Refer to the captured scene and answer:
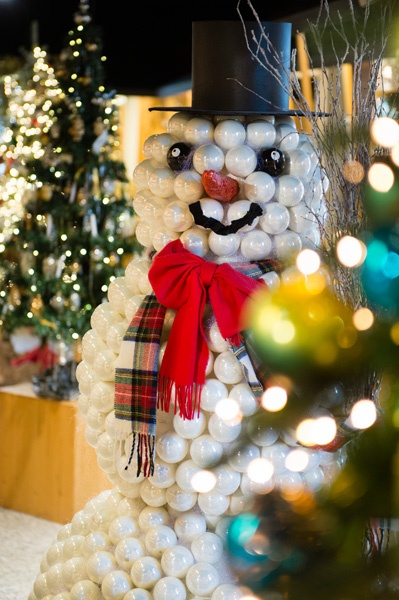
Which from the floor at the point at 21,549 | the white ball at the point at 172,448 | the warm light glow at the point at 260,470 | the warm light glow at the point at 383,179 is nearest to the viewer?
the warm light glow at the point at 383,179

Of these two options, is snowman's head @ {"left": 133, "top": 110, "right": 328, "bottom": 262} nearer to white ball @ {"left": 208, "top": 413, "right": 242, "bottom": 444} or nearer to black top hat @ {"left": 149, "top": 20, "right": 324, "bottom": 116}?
black top hat @ {"left": 149, "top": 20, "right": 324, "bottom": 116}

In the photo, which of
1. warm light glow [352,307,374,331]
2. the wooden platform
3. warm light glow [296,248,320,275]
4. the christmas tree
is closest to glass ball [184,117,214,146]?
warm light glow [296,248,320,275]

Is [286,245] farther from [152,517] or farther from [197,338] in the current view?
[152,517]

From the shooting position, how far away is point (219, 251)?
2287 millimetres

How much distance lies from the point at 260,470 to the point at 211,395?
228 mm

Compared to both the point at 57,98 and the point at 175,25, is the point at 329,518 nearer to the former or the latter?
the point at 57,98

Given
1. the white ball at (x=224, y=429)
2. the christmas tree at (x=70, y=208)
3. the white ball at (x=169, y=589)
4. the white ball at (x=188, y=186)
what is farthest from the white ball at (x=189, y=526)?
the christmas tree at (x=70, y=208)

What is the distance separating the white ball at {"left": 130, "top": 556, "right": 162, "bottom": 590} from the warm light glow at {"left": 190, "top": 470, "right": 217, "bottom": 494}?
24cm

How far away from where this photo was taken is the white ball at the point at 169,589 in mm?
2195

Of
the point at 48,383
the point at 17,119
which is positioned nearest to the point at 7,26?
the point at 17,119

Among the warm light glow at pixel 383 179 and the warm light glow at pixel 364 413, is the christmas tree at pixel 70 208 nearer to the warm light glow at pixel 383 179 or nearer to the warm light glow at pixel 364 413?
the warm light glow at pixel 364 413

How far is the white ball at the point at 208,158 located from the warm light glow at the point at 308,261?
0.33 m

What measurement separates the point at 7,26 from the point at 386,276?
5275 millimetres

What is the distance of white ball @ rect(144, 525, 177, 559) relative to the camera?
2264mm
